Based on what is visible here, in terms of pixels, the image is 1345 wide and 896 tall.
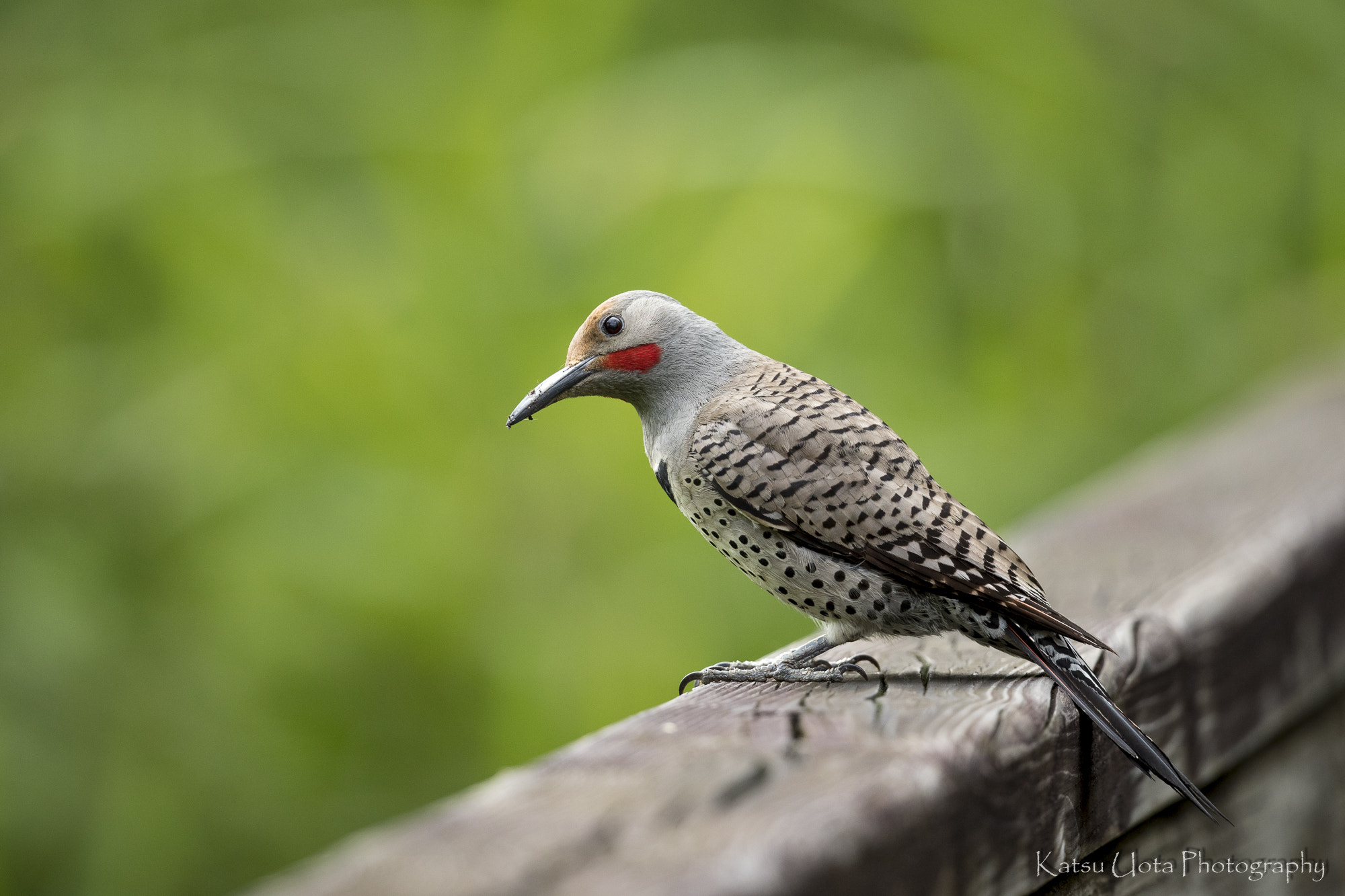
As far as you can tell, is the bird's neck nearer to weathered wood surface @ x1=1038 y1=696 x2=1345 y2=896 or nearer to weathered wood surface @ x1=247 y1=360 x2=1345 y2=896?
weathered wood surface @ x1=247 y1=360 x2=1345 y2=896

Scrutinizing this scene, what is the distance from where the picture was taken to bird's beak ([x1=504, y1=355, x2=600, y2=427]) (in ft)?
5.89

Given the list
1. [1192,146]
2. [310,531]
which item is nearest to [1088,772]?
[310,531]

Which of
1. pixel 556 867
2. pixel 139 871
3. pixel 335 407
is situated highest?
pixel 335 407

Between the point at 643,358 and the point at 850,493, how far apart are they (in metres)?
0.36

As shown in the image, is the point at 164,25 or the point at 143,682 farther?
the point at 164,25

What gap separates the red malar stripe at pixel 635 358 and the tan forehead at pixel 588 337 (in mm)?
28

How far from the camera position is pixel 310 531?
3.04m

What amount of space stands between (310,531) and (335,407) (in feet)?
1.02

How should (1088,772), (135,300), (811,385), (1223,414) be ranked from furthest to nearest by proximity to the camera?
(1223,414)
(135,300)
(811,385)
(1088,772)

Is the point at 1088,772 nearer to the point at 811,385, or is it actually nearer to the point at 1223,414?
the point at 811,385

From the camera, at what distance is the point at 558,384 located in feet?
5.93

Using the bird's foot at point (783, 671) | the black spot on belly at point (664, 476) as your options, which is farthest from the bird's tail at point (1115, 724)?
the black spot on belly at point (664, 476)

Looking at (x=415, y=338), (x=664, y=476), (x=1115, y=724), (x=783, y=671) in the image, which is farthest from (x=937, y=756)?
(x=415, y=338)

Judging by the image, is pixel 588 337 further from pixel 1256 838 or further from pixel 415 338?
pixel 415 338
